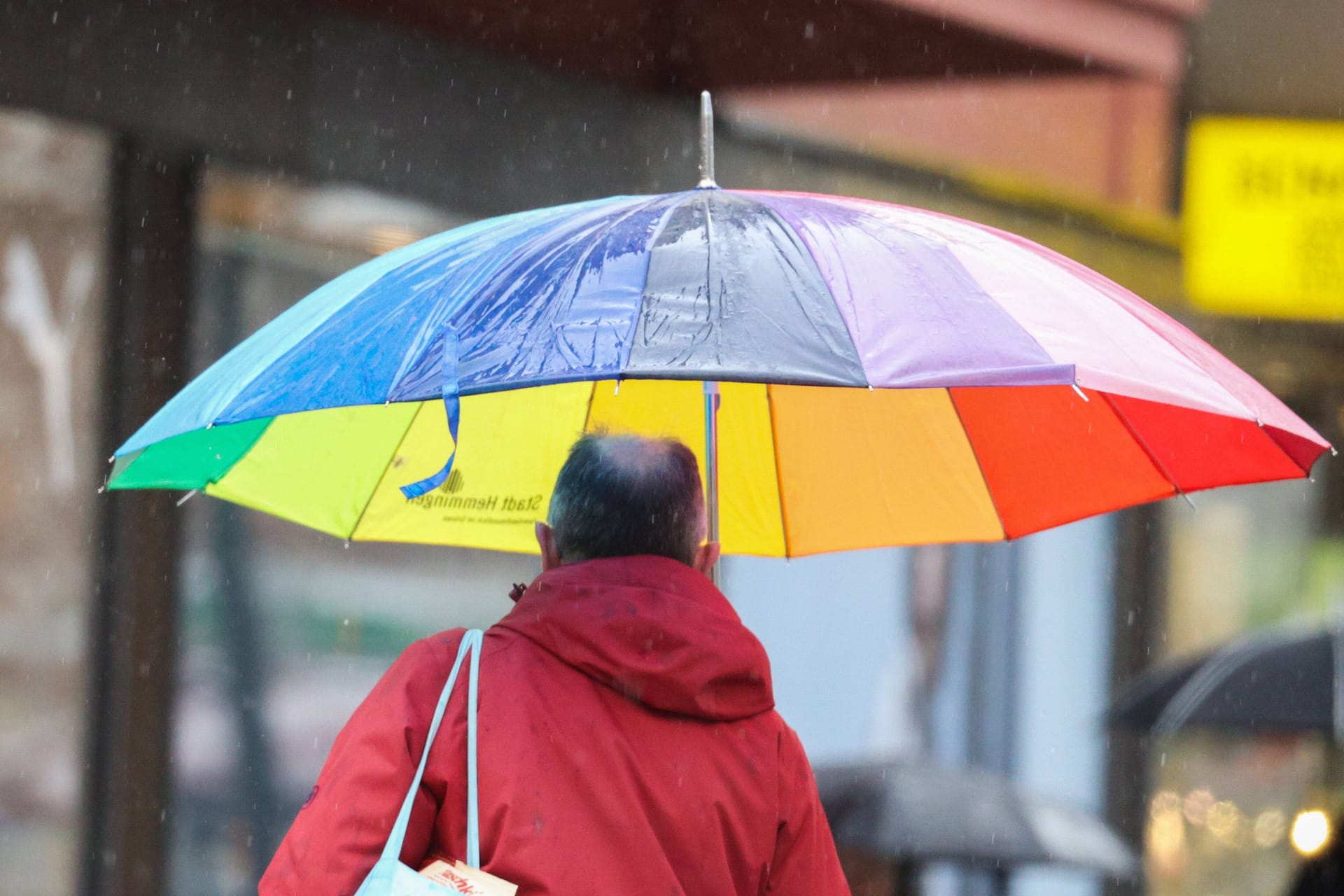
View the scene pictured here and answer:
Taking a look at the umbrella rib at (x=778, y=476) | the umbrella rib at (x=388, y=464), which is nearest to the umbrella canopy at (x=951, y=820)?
the umbrella rib at (x=778, y=476)

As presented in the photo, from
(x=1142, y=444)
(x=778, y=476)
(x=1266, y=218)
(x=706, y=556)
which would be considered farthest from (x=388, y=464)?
(x=1266, y=218)

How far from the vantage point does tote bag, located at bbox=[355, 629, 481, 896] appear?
2.28 m

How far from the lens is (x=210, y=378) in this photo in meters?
2.77

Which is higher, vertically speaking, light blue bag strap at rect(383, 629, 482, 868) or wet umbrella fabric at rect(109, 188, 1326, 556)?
wet umbrella fabric at rect(109, 188, 1326, 556)

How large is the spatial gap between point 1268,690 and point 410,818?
317 centimetres

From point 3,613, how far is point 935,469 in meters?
3.08

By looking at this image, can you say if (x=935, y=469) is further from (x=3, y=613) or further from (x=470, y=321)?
(x=3, y=613)

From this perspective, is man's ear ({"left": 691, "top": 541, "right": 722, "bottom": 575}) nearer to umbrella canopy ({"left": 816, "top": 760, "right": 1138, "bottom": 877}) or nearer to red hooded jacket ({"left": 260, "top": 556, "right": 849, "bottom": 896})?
red hooded jacket ({"left": 260, "top": 556, "right": 849, "bottom": 896})

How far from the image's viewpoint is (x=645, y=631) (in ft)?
7.93

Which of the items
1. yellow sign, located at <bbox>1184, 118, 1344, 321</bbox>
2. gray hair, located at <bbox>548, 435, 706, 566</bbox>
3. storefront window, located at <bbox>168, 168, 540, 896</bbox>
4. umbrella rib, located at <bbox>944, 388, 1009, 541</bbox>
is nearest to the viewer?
gray hair, located at <bbox>548, 435, 706, 566</bbox>

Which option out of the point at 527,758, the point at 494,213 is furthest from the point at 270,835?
the point at 527,758

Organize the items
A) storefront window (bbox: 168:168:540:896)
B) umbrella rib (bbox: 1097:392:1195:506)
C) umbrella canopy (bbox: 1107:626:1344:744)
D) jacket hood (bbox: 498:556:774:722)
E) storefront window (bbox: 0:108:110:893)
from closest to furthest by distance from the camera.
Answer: jacket hood (bbox: 498:556:774:722)
umbrella rib (bbox: 1097:392:1195:506)
umbrella canopy (bbox: 1107:626:1344:744)
storefront window (bbox: 0:108:110:893)
storefront window (bbox: 168:168:540:896)

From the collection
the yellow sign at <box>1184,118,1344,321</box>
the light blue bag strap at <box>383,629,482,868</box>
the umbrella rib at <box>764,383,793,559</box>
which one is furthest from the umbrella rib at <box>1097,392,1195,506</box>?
the yellow sign at <box>1184,118,1344,321</box>

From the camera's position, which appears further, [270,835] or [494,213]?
[494,213]
